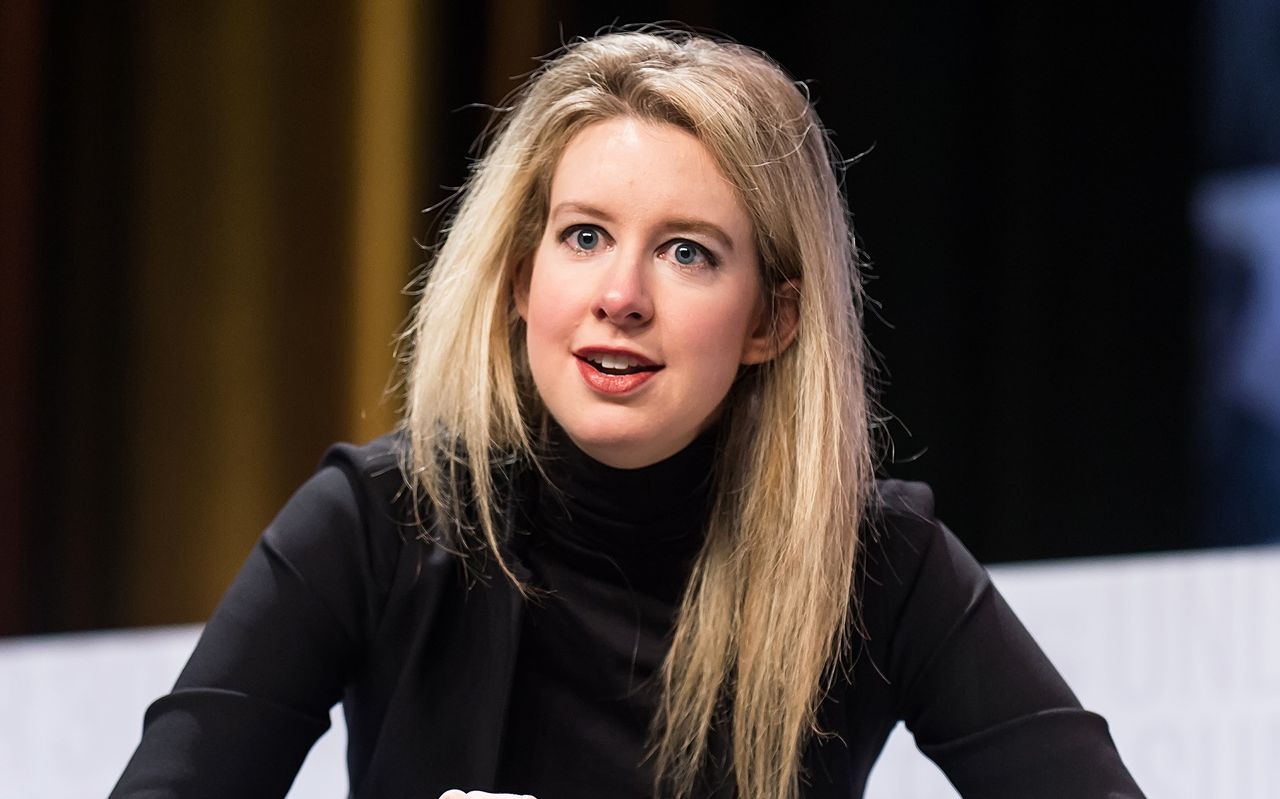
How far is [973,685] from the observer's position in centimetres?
112

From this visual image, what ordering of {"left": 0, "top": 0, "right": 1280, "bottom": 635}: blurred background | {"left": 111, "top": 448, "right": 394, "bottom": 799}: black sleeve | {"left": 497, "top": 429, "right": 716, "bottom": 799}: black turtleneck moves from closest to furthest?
{"left": 111, "top": 448, "right": 394, "bottom": 799}: black sleeve → {"left": 497, "top": 429, "right": 716, "bottom": 799}: black turtleneck → {"left": 0, "top": 0, "right": 1280, "bottom": 635}: blurred background

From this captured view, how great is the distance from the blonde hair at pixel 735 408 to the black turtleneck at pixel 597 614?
0.02 metres

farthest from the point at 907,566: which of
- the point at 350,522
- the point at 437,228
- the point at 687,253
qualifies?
the point at 437,228

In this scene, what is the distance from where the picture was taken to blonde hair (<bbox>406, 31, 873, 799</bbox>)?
109 centimetres

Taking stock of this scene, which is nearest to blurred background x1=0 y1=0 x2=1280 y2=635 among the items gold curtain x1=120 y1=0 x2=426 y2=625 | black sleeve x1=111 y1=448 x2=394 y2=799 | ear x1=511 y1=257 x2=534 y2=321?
gold curtain x1=120 y1=0 x2=426 y2=625

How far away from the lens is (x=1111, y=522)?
7.59ft

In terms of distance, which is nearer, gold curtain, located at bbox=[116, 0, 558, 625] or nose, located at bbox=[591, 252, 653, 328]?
nose, located at bbox=[591, 252, 653, 328]

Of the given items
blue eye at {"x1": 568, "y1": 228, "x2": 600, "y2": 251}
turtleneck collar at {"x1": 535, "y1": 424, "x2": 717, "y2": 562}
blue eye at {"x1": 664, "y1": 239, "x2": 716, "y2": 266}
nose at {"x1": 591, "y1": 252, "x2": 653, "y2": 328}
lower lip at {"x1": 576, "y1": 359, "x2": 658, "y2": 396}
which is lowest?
turtleneck collar at {"x1": 535, "y1": 424, "x2": 717, "y2": 562}

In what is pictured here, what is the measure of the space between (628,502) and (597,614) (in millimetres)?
99

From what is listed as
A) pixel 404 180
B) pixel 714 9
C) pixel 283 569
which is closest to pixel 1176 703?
pixel 714 9

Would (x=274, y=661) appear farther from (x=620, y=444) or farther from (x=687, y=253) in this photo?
(x=687, y=253)

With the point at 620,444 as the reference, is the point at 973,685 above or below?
below

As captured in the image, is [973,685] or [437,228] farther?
[437,228]

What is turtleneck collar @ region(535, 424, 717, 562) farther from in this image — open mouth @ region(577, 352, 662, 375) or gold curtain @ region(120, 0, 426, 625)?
gold curtain @ region(120, 0, 426, 625)
